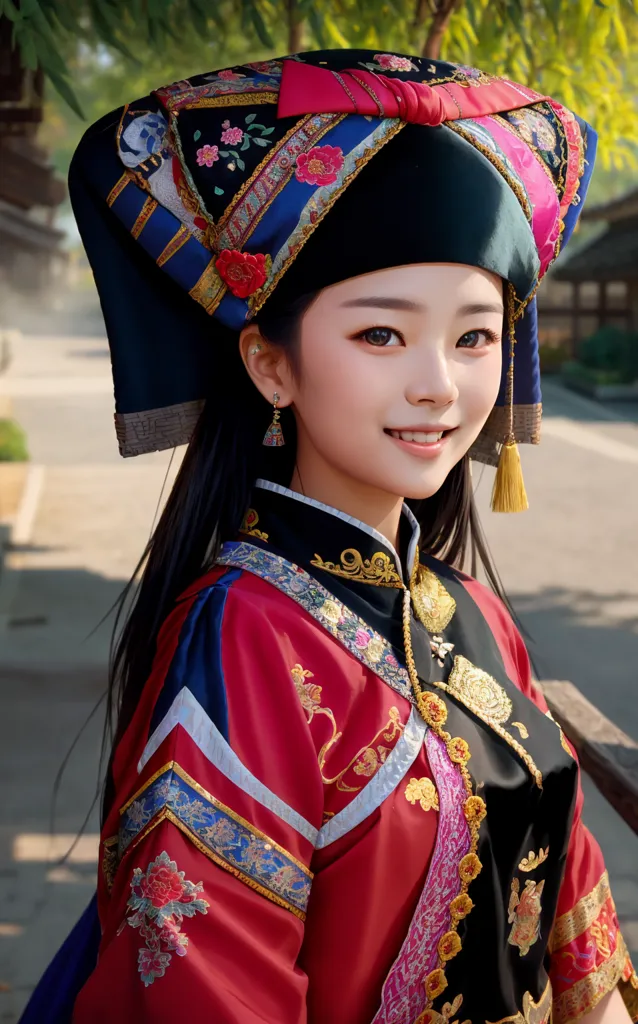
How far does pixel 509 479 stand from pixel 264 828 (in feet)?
2.30

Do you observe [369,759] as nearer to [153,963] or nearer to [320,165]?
[153,963]

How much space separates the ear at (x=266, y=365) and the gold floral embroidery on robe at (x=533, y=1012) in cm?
95

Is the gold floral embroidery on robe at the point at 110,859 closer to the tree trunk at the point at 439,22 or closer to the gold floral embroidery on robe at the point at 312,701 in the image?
the gold floral embroidery on robe at the point at 312,701

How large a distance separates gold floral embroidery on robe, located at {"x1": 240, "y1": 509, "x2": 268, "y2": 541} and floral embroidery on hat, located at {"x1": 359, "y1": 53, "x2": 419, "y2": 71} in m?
0.67

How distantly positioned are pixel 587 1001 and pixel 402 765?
592 mm

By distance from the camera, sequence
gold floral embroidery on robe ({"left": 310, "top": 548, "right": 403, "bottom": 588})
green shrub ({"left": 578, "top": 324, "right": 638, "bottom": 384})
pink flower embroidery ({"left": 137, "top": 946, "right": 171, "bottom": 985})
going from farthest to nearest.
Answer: green shrub ({"left": 578, "top": 324, "right": 638, "bottom": 384})
gold floral embroidery on robe ({"left": 310, "top": 548, "right": 403, "bottom": 588})
pink flower embroidery ({"left": 137, "top": 946, "right": 171, "bottom": 985})

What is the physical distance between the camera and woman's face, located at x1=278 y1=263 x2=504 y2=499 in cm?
154

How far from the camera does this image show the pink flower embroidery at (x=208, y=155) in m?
1.52

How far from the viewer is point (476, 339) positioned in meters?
1.64

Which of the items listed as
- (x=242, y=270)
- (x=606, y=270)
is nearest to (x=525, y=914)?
(x=242, y=270)

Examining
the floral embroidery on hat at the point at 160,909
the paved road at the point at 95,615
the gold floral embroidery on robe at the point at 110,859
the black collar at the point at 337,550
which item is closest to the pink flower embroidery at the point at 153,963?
the floral embroidery on hat at the point at 160,909

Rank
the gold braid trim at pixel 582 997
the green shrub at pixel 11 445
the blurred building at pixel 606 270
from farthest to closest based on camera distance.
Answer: the blurred building at pixel 606 270, the green shrub at pixel 11 445, the gold braid trim at pixel 582 997

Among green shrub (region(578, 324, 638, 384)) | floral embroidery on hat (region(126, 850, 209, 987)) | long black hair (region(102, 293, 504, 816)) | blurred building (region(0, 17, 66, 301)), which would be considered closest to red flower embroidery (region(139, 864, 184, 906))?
floral embroidery on hat (region(126, 850, 209, 987))

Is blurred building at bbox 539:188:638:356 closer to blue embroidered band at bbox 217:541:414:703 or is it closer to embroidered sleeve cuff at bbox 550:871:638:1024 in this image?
embroidered sleeve cuff at bbox 550:871:638:1024
